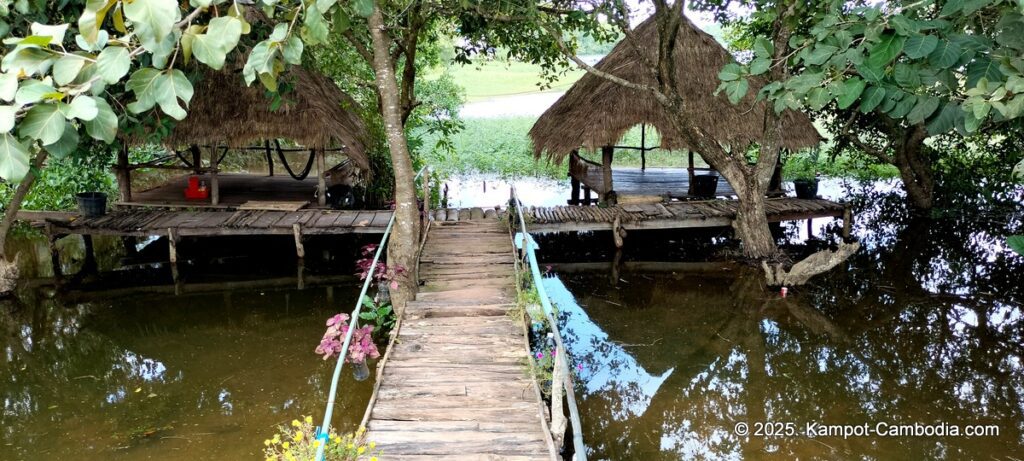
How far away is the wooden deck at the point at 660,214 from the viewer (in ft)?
31.4

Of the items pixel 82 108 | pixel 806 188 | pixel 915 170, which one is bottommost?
pixel 806 188

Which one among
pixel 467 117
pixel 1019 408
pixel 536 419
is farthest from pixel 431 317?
pixel 467 117

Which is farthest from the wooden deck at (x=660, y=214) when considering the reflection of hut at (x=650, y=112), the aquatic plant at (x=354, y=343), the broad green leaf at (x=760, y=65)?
the broad green leaf at (x=760, y=65)

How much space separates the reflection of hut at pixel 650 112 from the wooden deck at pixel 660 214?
0.82m

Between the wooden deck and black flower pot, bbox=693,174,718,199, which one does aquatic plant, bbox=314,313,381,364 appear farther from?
black flower pot, bbox=693,174,718,199

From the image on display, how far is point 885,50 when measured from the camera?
291 cm

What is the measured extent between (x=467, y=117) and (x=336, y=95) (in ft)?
47.2

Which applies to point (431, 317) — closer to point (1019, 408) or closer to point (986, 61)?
point (986, 61)

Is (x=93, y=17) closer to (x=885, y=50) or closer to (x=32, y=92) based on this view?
(x=32, y=92)

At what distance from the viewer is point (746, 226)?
9.15 metres

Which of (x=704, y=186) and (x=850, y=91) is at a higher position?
(x=850, y=91)

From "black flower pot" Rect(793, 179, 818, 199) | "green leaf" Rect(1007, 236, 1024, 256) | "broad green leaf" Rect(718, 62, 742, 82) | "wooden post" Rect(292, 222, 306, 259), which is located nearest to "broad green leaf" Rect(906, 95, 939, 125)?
"green leaf" Rect(1007, 236, 1024, 256)

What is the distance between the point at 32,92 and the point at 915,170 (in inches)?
538

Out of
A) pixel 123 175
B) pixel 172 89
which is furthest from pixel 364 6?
pixel 123 175
